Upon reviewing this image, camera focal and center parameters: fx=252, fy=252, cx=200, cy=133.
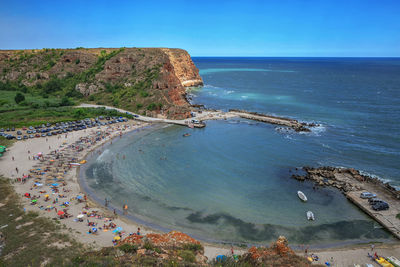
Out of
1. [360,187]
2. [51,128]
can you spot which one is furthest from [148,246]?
[51,128]

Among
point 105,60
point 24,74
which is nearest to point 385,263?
point 105,60

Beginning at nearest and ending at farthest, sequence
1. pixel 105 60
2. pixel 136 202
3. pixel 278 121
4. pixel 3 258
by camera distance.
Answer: pixel 3 258 → pixel 136 202 → pixel 278 121 → pixel 105 60

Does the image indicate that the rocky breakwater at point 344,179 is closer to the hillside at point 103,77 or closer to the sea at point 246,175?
the sea at point 246,175

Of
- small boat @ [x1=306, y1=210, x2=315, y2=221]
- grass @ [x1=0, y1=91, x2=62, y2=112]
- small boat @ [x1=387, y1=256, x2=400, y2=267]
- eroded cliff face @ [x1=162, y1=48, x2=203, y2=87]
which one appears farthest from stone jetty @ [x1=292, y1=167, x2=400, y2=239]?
eroded cliff face @ [x1=162, y1=48, x2=203, y2=87]

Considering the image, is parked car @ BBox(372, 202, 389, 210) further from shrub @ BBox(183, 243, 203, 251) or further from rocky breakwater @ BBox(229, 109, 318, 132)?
rocky breakwater @ BBox(229, 109, 318, 132)

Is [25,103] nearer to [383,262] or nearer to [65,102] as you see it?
[65,102]

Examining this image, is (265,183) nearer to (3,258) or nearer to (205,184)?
(205,184)

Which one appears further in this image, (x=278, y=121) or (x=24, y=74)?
(x=24, y=74)
